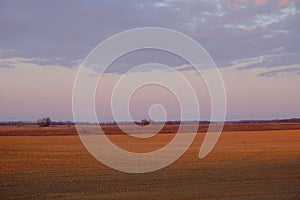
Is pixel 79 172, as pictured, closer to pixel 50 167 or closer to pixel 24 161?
pixel 50 167

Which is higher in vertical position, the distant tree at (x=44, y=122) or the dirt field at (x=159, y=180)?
the distant tree at (x=44, y=122)

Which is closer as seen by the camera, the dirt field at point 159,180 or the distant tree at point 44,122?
the dirt field at point 159,180

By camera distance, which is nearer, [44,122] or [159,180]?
[159,180]

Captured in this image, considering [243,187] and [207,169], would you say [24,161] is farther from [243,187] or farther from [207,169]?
[243,187]

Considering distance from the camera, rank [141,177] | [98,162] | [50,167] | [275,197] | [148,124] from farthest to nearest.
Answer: [148,124]
[98,162]
[50,167]
[141,177]
[275,197]

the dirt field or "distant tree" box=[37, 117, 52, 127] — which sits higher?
"distant tree" box=[37, 117, 52, 127]

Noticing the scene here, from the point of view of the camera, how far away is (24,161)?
3734 centimetres

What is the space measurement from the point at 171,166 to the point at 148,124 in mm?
98975

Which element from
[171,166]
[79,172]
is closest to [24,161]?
[79,172]

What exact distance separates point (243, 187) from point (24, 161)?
1965 centimetres

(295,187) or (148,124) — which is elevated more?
(148,124)

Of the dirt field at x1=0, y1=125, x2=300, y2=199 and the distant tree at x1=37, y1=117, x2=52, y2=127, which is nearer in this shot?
the dirt field at x1=0, y1=125, x2=300, y2=199

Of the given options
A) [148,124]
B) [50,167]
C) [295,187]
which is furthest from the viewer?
[148,124]

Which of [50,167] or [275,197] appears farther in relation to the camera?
[50,167]
